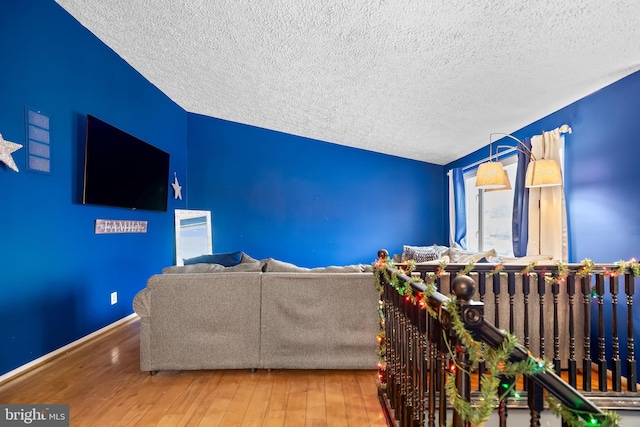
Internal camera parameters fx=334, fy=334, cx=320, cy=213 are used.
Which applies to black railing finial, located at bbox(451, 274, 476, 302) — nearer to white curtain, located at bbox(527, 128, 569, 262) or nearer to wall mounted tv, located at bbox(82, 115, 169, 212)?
white curtain, located at bbox(527, 128, 569, 262)

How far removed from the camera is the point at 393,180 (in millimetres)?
6293

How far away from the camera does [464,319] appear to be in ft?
3.36

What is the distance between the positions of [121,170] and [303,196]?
10.0 ft

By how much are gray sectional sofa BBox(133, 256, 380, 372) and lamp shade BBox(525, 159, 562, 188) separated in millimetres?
1669

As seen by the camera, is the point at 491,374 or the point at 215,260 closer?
the point at 491,374

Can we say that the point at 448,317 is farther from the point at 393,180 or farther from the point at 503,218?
the point at 393,180

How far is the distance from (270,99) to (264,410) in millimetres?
3755

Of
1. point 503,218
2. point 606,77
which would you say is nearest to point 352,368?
point 606,77

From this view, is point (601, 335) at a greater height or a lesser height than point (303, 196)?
lesser

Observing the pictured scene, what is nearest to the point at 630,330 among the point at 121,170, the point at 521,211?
the point at 521,211

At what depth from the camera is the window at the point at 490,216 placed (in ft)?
14.9

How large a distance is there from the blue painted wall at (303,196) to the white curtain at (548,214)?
296cm

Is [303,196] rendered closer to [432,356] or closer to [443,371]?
[432,356]

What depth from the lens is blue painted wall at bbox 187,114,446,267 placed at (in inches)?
233
